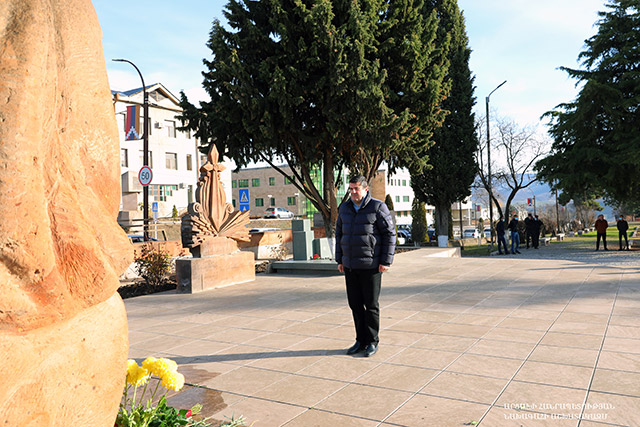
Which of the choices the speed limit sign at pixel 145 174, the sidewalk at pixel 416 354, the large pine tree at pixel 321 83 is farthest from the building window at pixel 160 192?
the sidewalk at pixel 416 354

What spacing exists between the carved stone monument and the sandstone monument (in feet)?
26.8

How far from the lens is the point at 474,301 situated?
8.06 metres

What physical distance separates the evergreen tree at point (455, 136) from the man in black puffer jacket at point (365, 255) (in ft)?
73.0

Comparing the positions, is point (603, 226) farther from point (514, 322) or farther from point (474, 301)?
point (514, 322)

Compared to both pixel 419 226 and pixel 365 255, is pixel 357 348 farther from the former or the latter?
pixel 419 226

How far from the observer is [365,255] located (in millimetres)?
5160

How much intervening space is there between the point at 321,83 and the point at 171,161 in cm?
3744

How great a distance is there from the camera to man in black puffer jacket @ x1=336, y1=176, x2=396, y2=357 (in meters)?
5.18

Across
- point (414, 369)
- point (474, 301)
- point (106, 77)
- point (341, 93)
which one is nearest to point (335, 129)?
point (341, 93)

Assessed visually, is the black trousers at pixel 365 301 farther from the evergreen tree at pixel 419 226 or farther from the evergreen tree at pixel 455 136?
the evergreen tree at pixel 419 226

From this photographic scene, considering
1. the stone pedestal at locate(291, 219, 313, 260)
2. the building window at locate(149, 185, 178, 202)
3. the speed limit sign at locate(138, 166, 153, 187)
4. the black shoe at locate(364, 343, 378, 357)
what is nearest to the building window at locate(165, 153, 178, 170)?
the building window at locate(149, 185, 178, 202)

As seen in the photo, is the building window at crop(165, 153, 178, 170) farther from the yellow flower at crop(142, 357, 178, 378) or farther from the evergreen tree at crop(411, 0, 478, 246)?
the yellow flower at crop(142, 357, 178, 378)

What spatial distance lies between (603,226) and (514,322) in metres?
16.0

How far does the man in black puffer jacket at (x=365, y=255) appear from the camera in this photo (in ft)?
17.0
